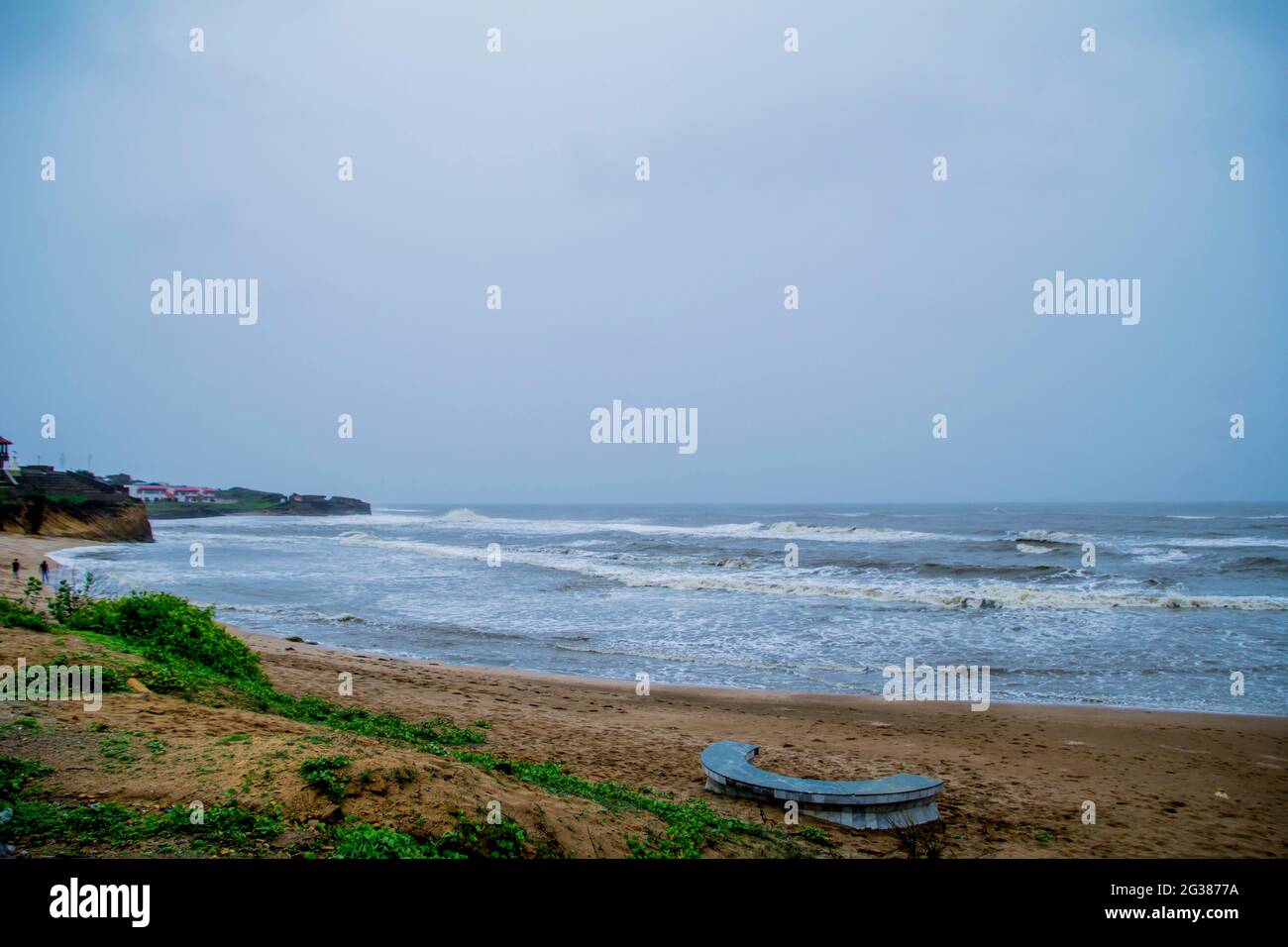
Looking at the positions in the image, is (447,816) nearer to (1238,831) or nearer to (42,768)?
(42,768)

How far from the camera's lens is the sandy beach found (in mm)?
5832

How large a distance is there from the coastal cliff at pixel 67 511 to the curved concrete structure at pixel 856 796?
1918 inches

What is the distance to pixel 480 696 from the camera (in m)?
11.1

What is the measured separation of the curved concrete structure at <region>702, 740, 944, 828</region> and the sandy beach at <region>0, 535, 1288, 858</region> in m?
0.14

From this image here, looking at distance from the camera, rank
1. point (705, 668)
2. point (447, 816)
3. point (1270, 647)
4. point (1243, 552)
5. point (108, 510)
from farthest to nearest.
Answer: point (108, 510) → point (1243, 552) → point (1270, 647) → point (705, 668) → point (447, 816)

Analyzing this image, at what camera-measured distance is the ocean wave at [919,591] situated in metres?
20.5

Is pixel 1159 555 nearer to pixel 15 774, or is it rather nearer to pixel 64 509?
pixel 15 774

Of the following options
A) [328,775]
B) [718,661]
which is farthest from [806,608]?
[328,775]

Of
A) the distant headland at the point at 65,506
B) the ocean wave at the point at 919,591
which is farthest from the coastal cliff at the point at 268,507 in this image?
the ocean wave at the point at 919,591

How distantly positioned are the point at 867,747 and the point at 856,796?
3.42 m

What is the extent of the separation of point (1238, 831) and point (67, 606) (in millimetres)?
14477

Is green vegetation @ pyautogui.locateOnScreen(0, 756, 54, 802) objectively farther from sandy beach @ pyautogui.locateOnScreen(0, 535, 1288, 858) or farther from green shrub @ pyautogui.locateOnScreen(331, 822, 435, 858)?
green shrub @ pyautogui.locateOnScreen(331, 822, 435, 858)

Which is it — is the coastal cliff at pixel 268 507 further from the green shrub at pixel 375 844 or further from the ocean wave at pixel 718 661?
the green shrub at pixel 375 844

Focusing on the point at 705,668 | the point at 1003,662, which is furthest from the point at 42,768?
the point at 1003,662
